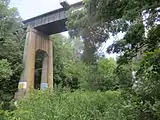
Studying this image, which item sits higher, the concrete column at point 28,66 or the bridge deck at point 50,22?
the bridge deck at point 50,22

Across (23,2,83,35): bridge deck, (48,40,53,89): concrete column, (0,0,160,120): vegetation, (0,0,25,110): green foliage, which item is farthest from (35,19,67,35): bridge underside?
(0,0,160,120): vegetation

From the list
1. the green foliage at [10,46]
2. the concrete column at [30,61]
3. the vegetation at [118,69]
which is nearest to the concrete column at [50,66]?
the concrete column at [30,61]

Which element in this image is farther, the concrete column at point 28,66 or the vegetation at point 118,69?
the concrete column at point 28,66

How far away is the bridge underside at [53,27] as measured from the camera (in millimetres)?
19955


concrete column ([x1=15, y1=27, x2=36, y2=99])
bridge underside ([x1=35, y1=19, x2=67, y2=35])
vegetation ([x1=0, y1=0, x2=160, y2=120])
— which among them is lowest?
vegetation ([x1=0, y1=0, x2=160, y2=120])

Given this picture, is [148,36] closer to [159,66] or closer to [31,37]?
[159,66]

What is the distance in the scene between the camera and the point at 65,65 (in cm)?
2234

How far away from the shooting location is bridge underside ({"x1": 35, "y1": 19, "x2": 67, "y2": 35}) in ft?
65.5

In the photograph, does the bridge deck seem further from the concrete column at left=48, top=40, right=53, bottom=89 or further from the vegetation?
the vegetation

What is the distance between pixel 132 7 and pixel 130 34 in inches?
28.2

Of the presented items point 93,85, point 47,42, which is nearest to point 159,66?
point 93,85

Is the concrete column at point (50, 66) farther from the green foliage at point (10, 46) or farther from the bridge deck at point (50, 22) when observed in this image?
the green foliage at point (10, 46)

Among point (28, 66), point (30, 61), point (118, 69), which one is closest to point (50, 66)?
point (30, 61)

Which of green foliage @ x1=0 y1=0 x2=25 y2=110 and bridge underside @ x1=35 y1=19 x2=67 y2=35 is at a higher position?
bridge underside @ x1=35 y1=19 x2=67 y2=35
